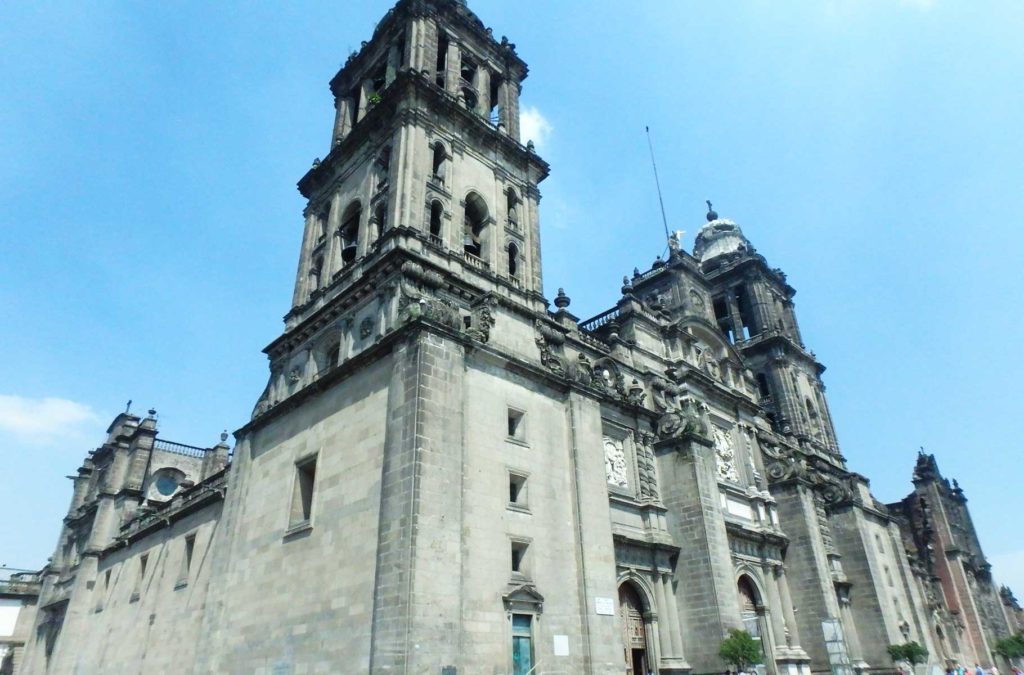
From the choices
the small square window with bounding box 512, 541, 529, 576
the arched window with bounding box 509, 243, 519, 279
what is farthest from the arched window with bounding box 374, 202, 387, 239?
the small square window with bounding box 512, 541, 529, 576

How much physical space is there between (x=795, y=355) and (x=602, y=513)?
37.9 meters

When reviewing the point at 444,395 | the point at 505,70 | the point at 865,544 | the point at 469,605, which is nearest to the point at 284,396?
the point at 444,395

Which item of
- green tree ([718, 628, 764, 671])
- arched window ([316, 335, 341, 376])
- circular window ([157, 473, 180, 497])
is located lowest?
green tree ([718, 628, 764, 671])

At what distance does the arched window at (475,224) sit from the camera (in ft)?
97.0

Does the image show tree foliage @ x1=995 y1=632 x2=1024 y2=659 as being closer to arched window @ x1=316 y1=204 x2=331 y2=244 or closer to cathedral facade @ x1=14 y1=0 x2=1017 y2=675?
cathedral facade @ x1=14 y1=0 x2=1017 y2=675

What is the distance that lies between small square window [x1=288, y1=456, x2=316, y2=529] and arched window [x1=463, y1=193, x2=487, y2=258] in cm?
1148

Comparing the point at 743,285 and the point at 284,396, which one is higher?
the point at 743,285

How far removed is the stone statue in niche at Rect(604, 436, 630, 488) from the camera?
1072 inches

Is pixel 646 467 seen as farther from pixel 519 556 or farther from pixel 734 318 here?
pixel 734 318

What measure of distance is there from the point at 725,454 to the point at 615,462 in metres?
10.0

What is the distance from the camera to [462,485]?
19000mm

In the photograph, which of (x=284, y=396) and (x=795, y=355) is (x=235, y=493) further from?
(x=795, y=355)

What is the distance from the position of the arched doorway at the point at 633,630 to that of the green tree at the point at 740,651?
8.99 feet

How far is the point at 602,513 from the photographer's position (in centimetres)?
2233
